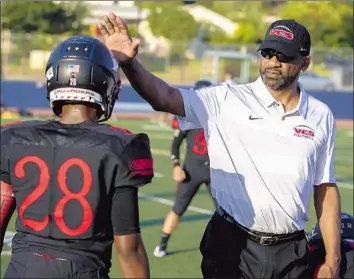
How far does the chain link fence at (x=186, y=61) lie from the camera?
1174 inches

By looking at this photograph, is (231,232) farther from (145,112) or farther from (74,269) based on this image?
(145,112)

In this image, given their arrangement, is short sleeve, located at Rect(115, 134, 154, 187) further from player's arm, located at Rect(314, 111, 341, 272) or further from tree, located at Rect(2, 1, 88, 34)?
tree, located at Rect(2, 1, 88, 34)

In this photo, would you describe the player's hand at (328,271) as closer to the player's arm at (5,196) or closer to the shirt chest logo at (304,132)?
the shirt chest logo at (304,132)

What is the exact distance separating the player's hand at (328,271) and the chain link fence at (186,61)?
25.0m

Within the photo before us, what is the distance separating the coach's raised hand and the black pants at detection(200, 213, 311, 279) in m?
0.69

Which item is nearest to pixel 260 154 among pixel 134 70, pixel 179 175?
pixel 134 70

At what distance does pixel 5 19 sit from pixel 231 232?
30.0 m

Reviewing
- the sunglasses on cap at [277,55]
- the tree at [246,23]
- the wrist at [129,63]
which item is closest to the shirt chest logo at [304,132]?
the sunglasses on cap at [277,55]

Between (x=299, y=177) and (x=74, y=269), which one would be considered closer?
(x=74, y=269)

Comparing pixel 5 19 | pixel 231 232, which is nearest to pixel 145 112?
pixel 5 19

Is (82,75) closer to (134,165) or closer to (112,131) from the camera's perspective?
(112,131)

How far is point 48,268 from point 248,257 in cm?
158

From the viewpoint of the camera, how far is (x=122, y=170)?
3.12 m

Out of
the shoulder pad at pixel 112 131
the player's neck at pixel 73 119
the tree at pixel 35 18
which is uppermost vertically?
the player's neck at pixel 73 119
